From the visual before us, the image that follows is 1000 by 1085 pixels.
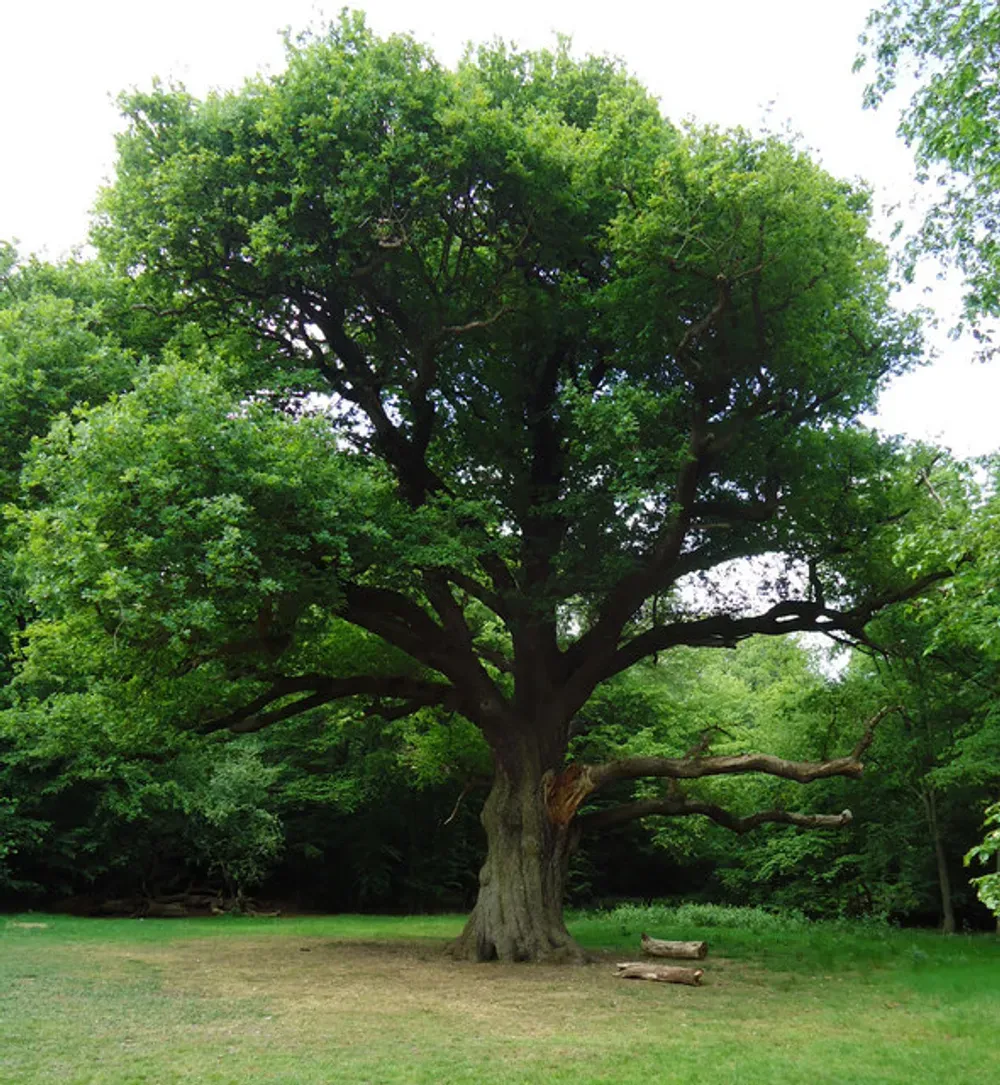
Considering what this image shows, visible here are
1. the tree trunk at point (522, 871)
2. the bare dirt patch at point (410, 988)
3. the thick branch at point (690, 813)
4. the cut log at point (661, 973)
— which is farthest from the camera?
the thick branch at point (690, 813)

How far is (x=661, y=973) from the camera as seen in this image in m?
12.3

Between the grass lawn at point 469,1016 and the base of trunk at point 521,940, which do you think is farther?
the base of trunk at point 521,940

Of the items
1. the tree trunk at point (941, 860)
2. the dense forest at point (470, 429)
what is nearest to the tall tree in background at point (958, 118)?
the dense forest at point (470, 429)

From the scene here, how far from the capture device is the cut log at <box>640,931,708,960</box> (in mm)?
14094

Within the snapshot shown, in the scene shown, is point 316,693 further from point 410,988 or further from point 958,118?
point 958,118

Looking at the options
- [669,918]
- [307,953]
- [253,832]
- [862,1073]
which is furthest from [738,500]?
[253,832]

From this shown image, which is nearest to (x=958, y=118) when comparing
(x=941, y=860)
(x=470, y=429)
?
(x=470, y=429)

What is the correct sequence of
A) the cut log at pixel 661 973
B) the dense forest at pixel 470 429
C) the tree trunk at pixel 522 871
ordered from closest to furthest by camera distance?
the dense forest at pixel 470 429, the cut log at pixel 661 973, the tree trunk at pixel 522 871

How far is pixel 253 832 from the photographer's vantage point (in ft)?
77.4

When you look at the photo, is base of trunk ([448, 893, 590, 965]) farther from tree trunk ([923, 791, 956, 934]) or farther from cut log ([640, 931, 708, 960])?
tree trunk ([923, 791, 956, 934])

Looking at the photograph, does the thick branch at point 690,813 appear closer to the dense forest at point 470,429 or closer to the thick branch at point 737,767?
the dense forest at point 470,429

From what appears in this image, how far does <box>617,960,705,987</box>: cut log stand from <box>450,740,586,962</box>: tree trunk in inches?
50.9

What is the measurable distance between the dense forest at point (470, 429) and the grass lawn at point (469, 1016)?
2503 mm

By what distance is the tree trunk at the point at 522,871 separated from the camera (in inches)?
549
